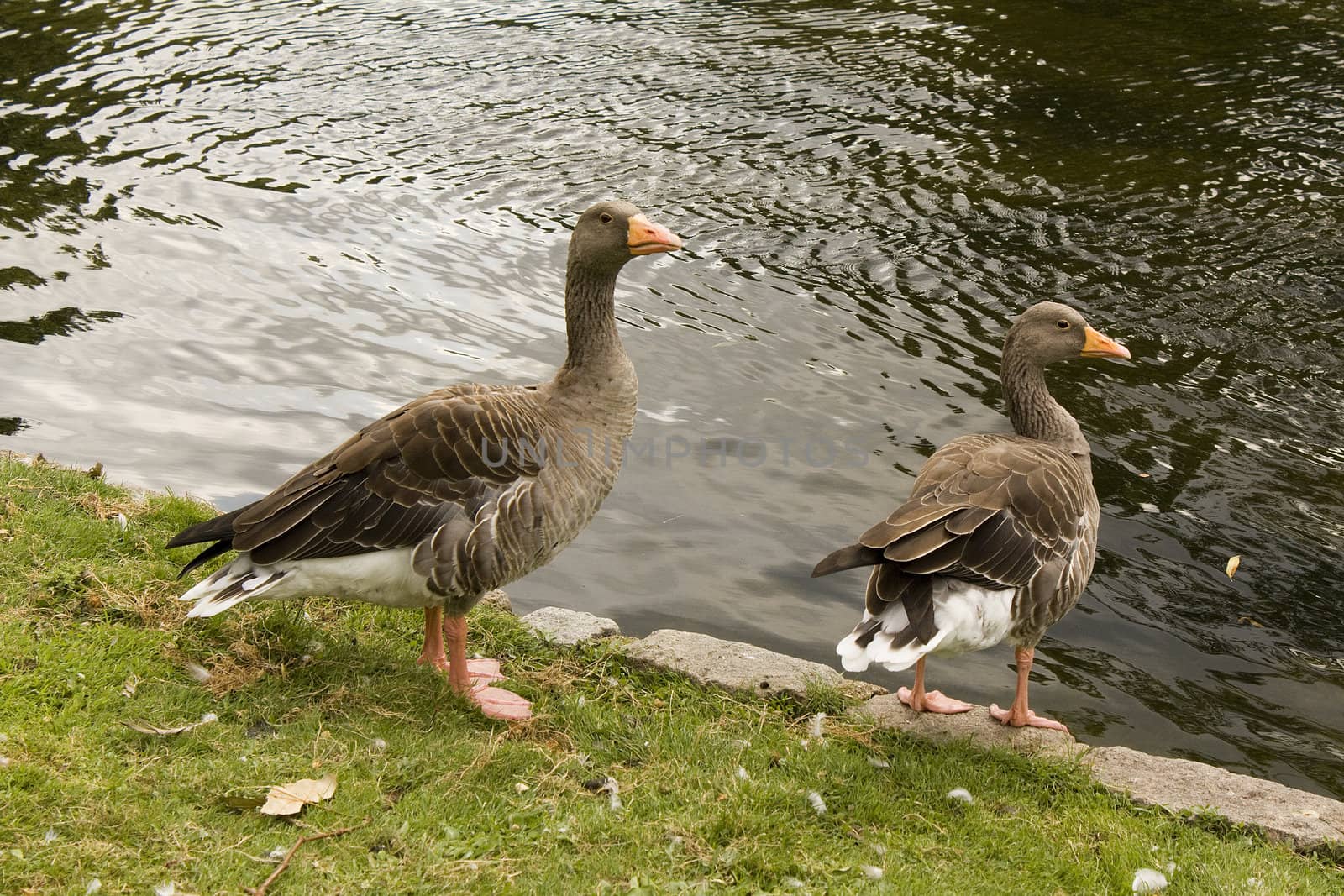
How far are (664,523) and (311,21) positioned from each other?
1581cm

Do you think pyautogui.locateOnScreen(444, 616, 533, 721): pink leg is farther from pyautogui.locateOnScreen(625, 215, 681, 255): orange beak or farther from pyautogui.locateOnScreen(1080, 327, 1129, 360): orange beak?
pyautogui.locateOnScreen(1080, 327, 1129, 360): orange beak

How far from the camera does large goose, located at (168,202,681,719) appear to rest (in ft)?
17.3

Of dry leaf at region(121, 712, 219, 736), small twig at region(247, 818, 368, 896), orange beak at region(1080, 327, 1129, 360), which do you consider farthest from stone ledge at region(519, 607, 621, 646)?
orange beak at region(1080, 327, 1129, 360)

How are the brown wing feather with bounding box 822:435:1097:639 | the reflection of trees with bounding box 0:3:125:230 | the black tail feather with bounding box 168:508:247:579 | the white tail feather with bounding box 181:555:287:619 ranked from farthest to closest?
the reflection of trees with bounding box 0:3:125:230 → the brown wing feather with bounding box 822:435:1097:639 → the black tail feather with bounding box 168:508:247:579 → the white tail feather with bounding box 181:555:287:619

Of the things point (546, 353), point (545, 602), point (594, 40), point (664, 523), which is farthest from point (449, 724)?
point (594, 40)

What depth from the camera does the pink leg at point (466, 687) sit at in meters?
5.57

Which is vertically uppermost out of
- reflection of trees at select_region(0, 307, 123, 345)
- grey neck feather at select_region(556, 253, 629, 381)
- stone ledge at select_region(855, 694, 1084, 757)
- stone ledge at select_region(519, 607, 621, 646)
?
grey neck feather at select_region(556, 253, 629, 381)

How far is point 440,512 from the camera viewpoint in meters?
5.44

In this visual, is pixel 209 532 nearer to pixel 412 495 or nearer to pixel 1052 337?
pixel 412 495

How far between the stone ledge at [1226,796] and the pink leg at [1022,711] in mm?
290

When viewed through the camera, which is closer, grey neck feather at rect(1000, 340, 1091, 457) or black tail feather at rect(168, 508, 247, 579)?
black tail feather at rect(168, 508, 247, 579)

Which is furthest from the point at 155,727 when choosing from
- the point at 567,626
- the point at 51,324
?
the point at 51,324

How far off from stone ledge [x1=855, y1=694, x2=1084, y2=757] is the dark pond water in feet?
3.36

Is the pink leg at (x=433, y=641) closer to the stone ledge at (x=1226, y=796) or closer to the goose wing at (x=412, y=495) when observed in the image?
the goose wing at (x=412, y=495)
